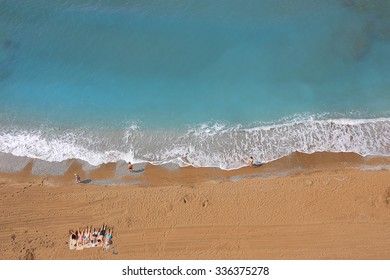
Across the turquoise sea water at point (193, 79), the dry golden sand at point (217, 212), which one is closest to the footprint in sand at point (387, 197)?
the dry golden sand at point (217, 212)

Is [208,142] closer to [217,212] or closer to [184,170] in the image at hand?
[184,170]

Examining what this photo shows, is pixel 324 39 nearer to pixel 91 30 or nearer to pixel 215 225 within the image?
pixel 215 225

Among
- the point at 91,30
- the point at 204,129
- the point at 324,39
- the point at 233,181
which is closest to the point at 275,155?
the point at 233,181

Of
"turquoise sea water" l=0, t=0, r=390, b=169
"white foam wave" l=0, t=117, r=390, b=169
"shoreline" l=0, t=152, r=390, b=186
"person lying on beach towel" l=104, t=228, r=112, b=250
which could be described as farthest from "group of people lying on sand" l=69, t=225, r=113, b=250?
"turquoise sea water" l=0, t=0, r=390, b=169

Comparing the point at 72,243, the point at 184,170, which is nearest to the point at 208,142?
the point at 184,170

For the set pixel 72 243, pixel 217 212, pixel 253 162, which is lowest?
pixel 72 243

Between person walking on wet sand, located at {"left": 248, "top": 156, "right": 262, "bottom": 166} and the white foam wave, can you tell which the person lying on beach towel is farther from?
person walking on wet sand, located at {"left": 248, "top": 156, "right": 262, "bottom": 166}
